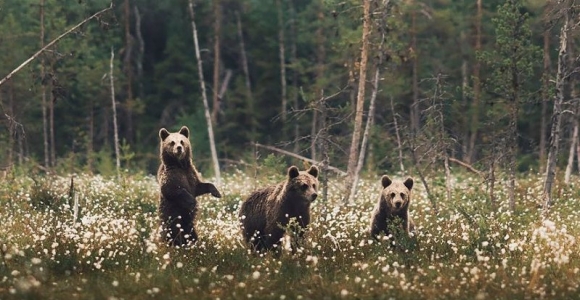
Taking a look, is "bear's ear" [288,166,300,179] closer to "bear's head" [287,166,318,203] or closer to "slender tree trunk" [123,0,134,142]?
"bear's head" [287,166,318,203]

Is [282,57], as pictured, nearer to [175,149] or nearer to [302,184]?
[175,149]

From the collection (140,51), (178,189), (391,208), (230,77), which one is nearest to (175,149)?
(178,189)

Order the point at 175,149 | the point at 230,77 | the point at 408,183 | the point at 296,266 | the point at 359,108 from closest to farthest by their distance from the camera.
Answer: the point at 296,266, the point at 175,149, the point at 408,183, the point at 359,108, the point at 230,77

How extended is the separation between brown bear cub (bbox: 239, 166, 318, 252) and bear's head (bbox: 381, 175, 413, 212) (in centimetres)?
149

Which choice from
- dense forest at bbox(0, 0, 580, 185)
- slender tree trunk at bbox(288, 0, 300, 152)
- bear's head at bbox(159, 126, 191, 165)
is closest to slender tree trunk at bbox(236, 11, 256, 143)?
dense forest at bbox(0, 0, 580, 185)

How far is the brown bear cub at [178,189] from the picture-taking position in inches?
501

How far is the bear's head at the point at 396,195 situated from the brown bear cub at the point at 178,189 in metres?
2.93

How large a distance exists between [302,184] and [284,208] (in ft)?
1.65

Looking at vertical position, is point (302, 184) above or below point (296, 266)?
above

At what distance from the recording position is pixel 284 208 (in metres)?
12.1

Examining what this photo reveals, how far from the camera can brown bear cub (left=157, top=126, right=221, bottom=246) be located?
1273 cm

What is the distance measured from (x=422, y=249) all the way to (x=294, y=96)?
108 feet

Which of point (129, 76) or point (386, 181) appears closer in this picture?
point (386, 181)

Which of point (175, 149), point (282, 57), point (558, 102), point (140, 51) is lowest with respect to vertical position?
point (175, 149)
